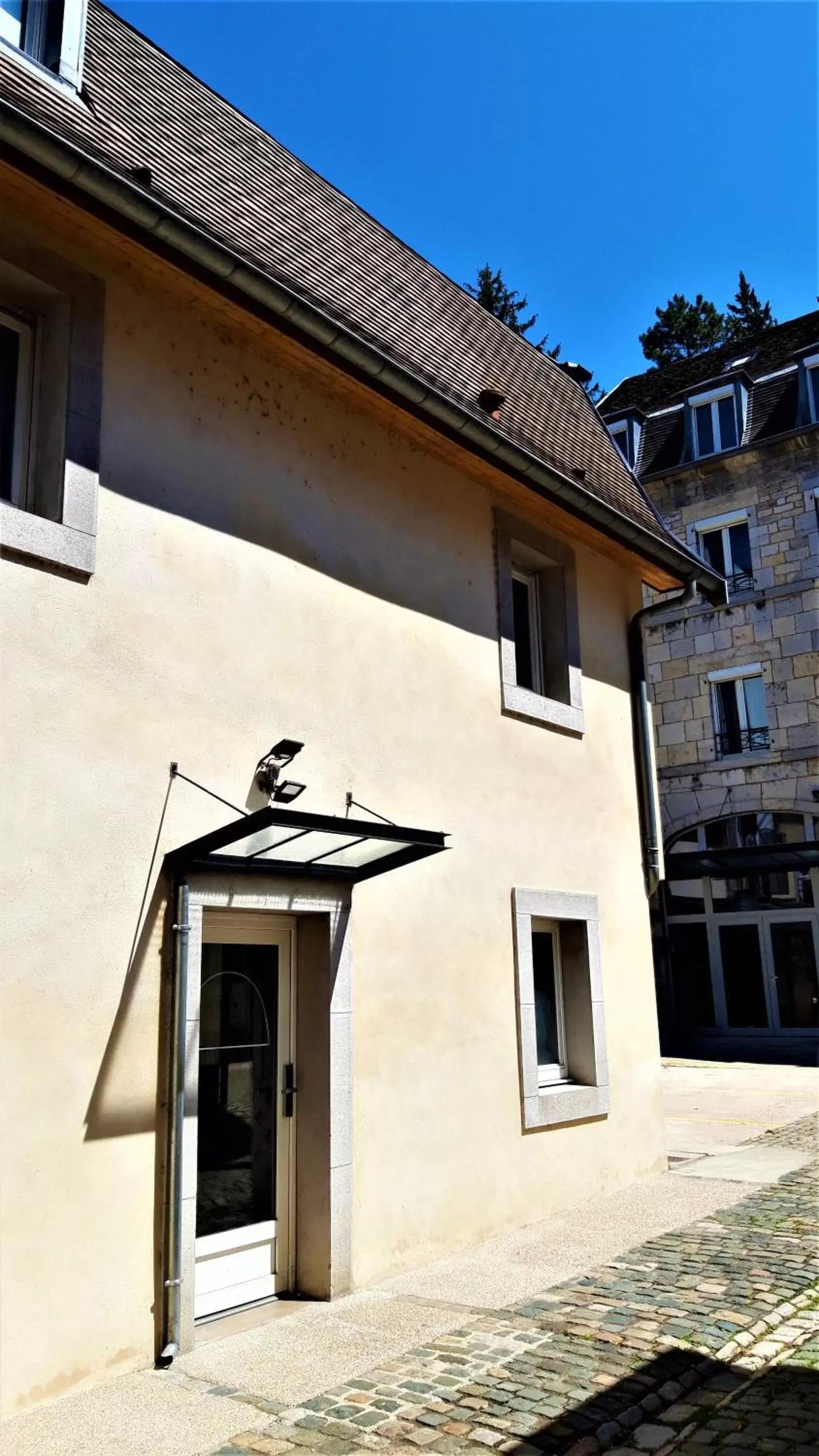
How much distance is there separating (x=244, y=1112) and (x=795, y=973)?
17.5 metres

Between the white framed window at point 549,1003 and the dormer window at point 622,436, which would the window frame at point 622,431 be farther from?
the white framed window at point 549,1003

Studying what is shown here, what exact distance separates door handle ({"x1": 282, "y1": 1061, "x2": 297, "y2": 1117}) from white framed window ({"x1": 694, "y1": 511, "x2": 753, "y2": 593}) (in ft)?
60.6

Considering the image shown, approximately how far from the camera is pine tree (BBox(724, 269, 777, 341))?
123 ft

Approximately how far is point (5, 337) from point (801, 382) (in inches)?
790

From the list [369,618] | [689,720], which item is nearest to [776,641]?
[689,720]

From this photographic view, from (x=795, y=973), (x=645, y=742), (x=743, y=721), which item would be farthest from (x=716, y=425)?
(x=645, y=742)

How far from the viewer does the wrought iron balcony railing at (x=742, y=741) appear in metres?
21.9

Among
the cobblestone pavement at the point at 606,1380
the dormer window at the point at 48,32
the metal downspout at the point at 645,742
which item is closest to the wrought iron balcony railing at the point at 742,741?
the metal downspout at the point at 645,742

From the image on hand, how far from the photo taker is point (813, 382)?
72.9ft

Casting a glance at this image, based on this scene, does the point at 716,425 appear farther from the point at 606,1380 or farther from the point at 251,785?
the point at 606,1380

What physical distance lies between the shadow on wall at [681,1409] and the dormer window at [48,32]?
690cm

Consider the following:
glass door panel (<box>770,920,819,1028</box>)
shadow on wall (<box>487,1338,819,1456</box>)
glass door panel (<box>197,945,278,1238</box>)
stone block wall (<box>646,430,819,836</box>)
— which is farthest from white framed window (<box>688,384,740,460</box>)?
shadow on wall (<box>487,1338,819,1456</box>)

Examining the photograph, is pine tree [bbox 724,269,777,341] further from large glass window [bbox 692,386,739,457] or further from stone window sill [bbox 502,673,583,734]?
stone window sill [bbox 502,673,583,734]

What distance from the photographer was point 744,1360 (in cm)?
494
